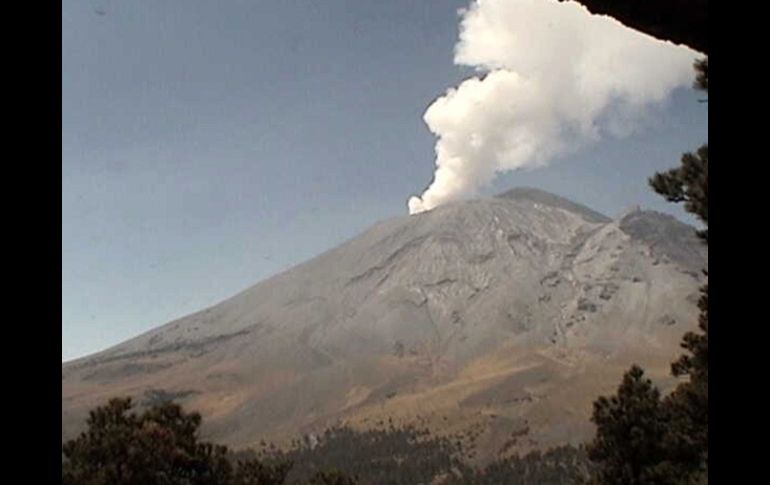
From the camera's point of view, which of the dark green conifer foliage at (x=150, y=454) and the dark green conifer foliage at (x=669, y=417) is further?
the dark green conifer foliage at (x=150, y=454)

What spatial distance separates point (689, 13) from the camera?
192 cm

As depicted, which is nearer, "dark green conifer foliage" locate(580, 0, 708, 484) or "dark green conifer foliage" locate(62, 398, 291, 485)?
"dark green conifer foliage" locate(580, 0, 708, 484)

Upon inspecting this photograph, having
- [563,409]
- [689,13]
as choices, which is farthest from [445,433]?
[689,13]

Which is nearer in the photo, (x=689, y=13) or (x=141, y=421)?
(x=689, y=13)
